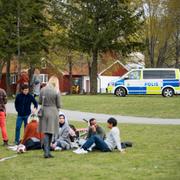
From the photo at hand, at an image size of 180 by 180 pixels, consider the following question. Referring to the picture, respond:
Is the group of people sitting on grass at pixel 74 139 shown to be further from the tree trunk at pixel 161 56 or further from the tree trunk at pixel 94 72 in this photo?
the tree trunk at pixel 161 56

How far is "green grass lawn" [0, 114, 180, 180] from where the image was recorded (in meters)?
9.82

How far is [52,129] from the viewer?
39.9ft

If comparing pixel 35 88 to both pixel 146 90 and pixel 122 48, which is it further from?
pixel 122 48

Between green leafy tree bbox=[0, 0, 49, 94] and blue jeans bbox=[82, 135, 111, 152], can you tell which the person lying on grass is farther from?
green leafy tree bbox=[0, 0, 49, 94]

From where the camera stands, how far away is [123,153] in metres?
12.8

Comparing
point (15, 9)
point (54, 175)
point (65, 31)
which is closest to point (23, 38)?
point (15, 9)

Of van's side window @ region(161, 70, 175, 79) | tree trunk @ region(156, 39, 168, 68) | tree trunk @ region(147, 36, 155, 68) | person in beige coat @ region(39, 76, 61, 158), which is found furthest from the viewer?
Answer: tree trunk @ region(156, 39, 168, 68)

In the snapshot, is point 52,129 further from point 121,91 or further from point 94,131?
point 121,91

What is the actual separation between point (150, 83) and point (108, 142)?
80.2ft

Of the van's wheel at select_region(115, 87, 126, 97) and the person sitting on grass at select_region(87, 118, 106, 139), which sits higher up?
the van's wheel at select_region(115, 87, 126, 97)

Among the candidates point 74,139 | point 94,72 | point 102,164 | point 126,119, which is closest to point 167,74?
point 94,72

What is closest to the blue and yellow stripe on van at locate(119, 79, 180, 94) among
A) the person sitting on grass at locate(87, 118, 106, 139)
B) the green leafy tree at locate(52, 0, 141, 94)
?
the green leafy tree at locate(52, 0, 141, 94)

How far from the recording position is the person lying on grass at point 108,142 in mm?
13031

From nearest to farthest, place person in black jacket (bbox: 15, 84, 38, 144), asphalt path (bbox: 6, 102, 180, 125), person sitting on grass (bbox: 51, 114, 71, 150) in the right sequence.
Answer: person sitting on grass (bbox: 51, 114, 71, 150), person in black jacket (bbox: 15, 84, 38, 144), asphalt path (bbox: 6, 102, 180, 125)
